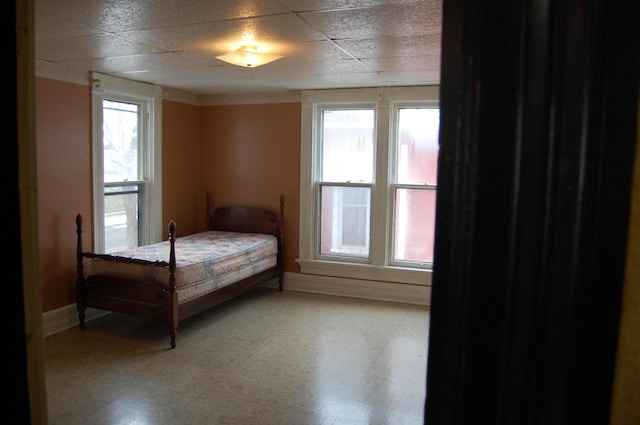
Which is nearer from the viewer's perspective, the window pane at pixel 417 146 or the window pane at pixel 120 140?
the window pane at pixel 120 140

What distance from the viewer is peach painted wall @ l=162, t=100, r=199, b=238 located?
→ 551cm

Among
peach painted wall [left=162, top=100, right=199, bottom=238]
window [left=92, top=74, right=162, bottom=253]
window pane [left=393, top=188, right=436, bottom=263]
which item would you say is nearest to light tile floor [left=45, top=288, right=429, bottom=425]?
window pane [left=393, top=188, right=436, bottom=263]

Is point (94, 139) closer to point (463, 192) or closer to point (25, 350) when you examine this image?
point (25, 350)

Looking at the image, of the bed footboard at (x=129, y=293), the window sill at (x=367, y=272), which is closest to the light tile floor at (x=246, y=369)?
the bed footboard at (x=129, y=293)

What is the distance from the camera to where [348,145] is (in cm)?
558

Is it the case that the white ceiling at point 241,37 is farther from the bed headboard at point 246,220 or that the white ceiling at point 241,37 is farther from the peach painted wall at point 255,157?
the bed headboard at point 246,220

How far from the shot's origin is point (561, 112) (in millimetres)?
Result: 477

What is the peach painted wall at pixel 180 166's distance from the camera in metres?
5.51

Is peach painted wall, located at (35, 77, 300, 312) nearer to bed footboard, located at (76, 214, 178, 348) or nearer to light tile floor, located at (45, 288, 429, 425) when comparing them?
bed footboard, located at (76, 214, 178, 348)

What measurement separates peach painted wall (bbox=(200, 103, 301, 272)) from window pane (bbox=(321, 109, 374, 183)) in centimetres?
34

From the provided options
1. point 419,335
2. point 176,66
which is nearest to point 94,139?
point 176,66

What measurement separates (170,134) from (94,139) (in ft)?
3.79

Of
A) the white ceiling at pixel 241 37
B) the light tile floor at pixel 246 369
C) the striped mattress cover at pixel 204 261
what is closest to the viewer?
the white ceiling at pixel 241 37

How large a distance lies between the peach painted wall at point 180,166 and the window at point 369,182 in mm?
1405
